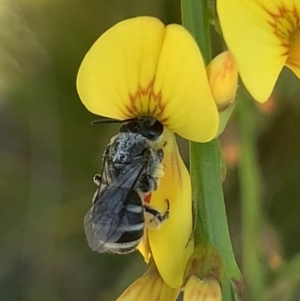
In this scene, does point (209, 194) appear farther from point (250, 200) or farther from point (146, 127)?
point (250, 200)

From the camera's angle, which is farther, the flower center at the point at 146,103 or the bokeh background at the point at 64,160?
the bokeh background at the point at 64,160

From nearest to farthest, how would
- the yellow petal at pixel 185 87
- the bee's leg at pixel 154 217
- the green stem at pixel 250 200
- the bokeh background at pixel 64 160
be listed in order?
1. the yellow petal at pixel 185 87
2. the bee's leg at pixel 154 217
3. the green stem at pixel 250 200
4. the bokeh background at pixel 64 160

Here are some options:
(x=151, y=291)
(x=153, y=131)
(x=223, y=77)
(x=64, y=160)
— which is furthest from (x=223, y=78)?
(x=64, y=160)

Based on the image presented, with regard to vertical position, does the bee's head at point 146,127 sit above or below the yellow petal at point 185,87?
below

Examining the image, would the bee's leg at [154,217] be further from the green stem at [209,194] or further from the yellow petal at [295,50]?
the yellow petal at [295,50]

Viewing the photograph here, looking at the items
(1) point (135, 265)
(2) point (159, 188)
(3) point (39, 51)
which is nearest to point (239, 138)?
(1) point (135, 265)

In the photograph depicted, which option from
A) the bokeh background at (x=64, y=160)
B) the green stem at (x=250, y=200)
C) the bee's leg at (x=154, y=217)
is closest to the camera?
the bee's leg at (x=154, y=217)

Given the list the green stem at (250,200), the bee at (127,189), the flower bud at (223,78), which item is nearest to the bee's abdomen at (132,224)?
the bee at (127,189)

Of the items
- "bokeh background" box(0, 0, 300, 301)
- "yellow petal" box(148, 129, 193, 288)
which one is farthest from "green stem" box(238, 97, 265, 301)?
"yellow petal" box(148, 129, 193, 288)

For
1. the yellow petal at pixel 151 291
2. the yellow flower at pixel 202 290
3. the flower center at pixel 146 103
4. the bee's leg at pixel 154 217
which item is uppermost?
the flower center at pixel 146 103
